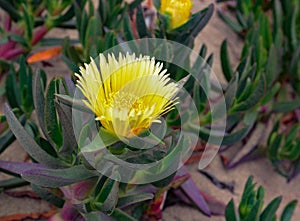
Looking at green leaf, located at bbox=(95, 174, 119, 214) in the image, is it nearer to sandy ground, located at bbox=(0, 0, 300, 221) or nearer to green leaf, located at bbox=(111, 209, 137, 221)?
green leaf, located at bbox=(111, 209, 137, 221)

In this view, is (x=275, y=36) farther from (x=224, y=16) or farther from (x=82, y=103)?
(x=82, y=103)

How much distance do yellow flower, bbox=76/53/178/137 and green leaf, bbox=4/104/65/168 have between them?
0.55 feet

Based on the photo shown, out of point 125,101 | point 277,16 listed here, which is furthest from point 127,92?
point 277,16

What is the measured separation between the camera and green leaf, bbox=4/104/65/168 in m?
0.87

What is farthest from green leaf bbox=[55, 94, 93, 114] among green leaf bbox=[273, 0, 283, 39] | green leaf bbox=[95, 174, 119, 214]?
green leaf bbox=[273, 0, 283, 39]

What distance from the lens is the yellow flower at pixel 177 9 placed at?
1087 millimetres

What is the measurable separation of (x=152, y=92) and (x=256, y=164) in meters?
0.76

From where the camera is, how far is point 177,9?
43.2 inches

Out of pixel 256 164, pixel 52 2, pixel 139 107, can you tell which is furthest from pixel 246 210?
pixel 52 2

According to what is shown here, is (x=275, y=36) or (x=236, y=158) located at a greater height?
(x=275, y=36)

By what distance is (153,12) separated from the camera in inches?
64.6

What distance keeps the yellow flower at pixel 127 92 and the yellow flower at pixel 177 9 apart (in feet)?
1.12

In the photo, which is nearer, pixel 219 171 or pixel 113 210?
pixel 113 210

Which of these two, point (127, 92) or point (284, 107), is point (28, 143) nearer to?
point (127, 92)
